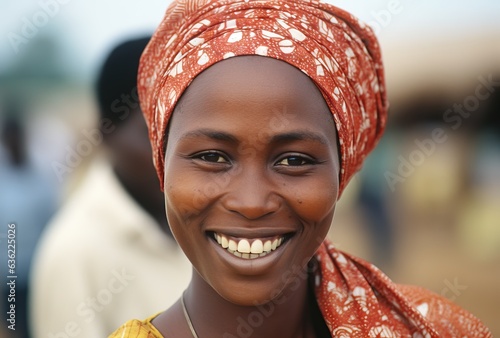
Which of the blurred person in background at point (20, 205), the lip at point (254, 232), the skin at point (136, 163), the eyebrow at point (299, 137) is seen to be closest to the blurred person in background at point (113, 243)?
the skin at point (136, 163)

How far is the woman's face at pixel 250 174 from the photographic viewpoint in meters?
1.63

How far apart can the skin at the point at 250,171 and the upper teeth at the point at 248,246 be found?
0.02m

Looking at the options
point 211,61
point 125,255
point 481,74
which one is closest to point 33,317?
point 125,255

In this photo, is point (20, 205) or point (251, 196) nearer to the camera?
point (251, 196)

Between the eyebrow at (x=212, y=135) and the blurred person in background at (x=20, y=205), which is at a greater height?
the eyebrow at (x=212, y=135)

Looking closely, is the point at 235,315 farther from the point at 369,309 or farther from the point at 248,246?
the point at 369,309

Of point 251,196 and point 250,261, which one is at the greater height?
point 251,196

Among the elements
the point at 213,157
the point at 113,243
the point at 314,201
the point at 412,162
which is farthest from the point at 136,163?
the point at 412,162

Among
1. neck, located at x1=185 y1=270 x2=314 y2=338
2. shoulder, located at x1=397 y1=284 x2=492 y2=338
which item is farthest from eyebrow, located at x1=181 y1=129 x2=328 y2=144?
shoulder, located at x1=397 y1=284 x2=492 y2=338

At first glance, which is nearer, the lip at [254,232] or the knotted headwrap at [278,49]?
the lip at [254,232]

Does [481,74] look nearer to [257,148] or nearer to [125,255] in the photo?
[125,255]

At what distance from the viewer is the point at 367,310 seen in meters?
2.01

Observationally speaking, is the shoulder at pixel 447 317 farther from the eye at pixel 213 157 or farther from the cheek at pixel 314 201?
the eye at pixel 213 157

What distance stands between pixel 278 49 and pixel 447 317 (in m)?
1.14
